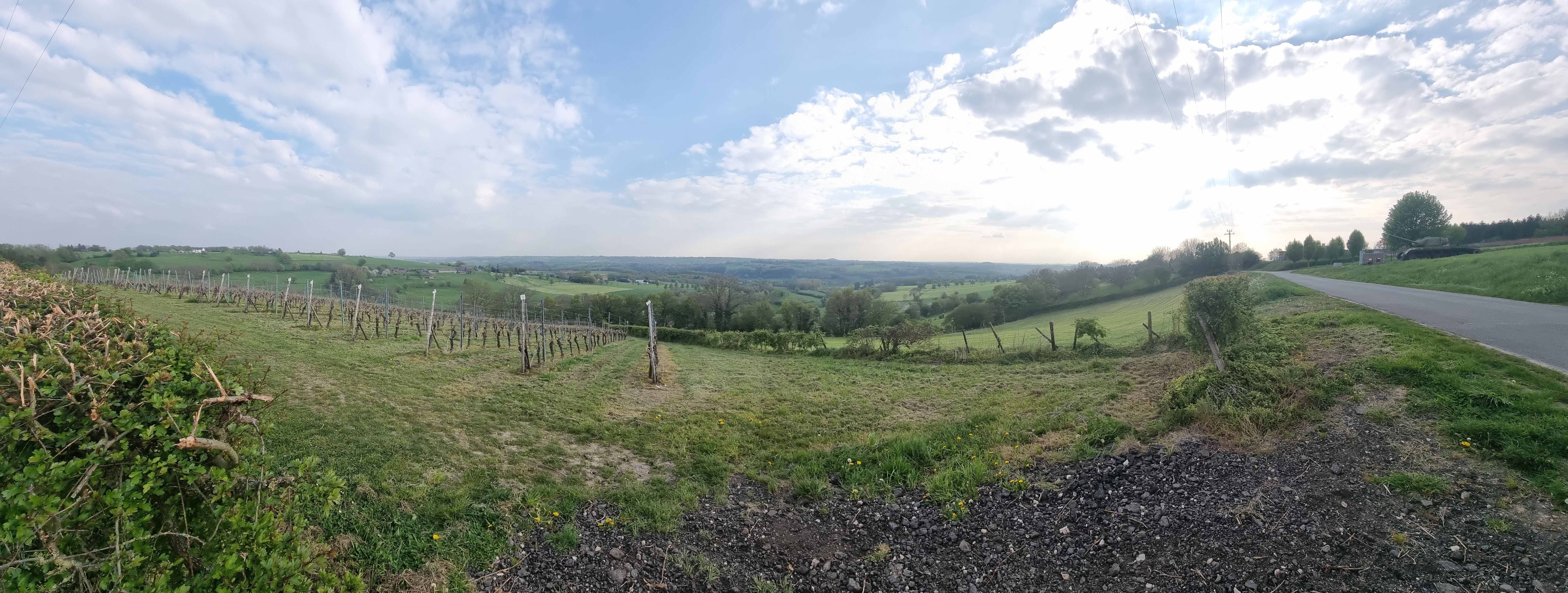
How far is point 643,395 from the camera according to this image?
13398 millimetres

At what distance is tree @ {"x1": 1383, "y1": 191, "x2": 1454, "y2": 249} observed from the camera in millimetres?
48844

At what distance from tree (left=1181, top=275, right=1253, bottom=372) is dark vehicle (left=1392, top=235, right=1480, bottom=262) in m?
40.0

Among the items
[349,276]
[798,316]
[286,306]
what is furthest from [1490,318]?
[349,276]

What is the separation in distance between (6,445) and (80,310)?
2.77m

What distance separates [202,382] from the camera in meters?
2.82

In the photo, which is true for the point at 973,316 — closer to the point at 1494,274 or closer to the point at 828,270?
the point at 1494,274

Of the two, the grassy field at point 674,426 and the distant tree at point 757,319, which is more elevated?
the grassy field at point 674,426

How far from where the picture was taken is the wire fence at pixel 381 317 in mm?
19906

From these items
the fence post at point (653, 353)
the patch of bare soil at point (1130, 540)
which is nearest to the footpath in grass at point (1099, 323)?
the fence post at point (653, 353)

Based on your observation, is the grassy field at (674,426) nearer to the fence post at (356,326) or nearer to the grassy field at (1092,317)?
the fence post at (356,326)

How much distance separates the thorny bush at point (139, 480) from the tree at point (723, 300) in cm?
5347

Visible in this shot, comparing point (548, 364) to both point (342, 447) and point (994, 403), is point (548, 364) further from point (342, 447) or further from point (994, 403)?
point (994, 403)

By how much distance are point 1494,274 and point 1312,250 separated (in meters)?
52.2

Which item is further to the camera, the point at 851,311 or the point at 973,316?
the point at 851,311
